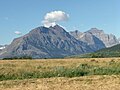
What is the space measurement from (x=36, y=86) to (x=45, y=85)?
0.88 meters

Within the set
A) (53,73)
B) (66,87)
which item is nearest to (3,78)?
(53,73)

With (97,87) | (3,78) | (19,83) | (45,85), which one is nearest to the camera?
(97,87)

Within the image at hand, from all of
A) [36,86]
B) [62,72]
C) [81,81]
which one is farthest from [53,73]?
[36,86]

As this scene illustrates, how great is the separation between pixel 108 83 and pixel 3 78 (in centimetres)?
1399

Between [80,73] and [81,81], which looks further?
[80,73]

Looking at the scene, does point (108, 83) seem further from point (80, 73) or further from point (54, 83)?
point (80, 73)

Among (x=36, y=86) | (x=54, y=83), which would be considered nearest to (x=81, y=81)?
(x=54, y=83)

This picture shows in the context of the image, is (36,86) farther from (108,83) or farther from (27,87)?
(108,83)

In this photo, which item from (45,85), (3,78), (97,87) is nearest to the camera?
(97,87)

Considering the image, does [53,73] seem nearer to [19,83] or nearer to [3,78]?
[3,78]

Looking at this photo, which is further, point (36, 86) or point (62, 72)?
point (62, 72)

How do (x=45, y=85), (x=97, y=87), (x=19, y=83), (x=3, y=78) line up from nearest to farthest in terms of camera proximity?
1. (x=97, y=87)
2. (x=45, y=85)
3. (x=19, y=83)
4. (x=3, y=78)

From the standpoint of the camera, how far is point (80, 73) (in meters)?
40.7

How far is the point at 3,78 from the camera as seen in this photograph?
3928 cm
